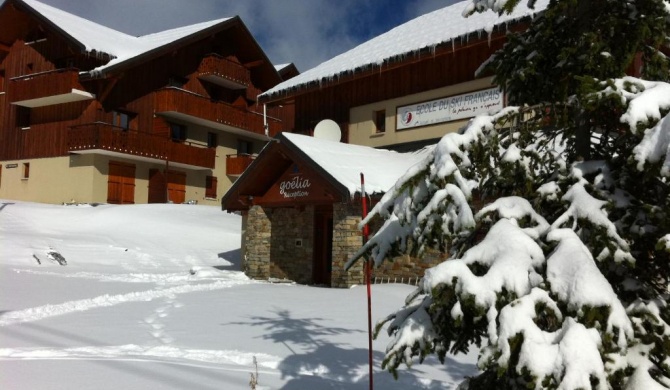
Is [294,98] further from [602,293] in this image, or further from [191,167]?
[602,293]

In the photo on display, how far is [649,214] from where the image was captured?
297cm

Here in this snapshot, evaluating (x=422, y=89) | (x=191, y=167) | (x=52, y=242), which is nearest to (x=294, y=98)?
(x=422, y=89)

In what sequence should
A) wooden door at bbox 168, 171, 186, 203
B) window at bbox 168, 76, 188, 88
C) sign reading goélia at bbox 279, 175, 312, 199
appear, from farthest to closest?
window at bbox 168, 76, 188, 88, wooden door at bbox 168, 171, 186, 203, sign reading goélia at bbox 279, 175, 312, 199

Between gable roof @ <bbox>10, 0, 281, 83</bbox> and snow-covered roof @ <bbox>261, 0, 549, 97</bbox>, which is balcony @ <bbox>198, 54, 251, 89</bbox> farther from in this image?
snow-covered roof @ <bbox>261, 0, 549, 97</bbox>

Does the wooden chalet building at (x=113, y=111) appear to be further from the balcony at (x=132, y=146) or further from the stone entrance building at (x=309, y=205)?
the stone entrance building at (x=309, y=205)

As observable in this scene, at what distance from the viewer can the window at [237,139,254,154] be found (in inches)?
1358

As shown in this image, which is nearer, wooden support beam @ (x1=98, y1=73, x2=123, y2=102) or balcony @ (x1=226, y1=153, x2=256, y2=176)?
wooden support beam @ (x1=98, y1=73, x2=123, y2=102)

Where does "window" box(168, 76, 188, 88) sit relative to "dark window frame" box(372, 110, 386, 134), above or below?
above

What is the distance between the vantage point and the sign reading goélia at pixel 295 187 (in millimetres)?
14359

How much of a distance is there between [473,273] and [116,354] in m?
4.71

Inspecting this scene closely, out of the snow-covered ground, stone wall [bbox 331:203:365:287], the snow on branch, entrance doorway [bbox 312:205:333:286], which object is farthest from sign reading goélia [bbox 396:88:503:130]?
the snow on branch

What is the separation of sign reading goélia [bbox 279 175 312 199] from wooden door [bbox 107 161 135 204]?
50.2 ft

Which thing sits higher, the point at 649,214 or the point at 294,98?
the point at 294,98

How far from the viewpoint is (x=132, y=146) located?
2688 cm
